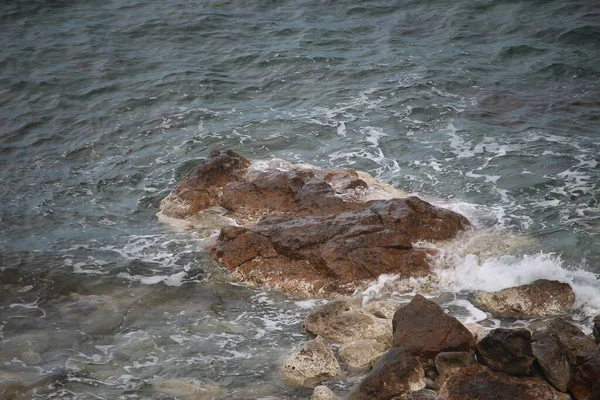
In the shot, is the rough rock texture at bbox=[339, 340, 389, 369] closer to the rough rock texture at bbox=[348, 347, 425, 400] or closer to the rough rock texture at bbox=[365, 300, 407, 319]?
the rough rock texture at bbox=[348, 347, 425, 400]

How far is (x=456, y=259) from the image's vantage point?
A: 1025cm

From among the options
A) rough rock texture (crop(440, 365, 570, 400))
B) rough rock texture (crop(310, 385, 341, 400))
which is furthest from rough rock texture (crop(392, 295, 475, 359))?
rough rock texture (crop(310, 385, 341, 400))

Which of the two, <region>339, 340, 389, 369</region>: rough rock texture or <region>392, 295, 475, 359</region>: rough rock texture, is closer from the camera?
<region>392, 295, 475, 359</region>: rough rock texture

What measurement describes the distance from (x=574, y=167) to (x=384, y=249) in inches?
197

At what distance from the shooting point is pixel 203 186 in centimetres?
1257

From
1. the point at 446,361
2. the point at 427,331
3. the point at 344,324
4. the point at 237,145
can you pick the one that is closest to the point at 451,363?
the point at 446,361

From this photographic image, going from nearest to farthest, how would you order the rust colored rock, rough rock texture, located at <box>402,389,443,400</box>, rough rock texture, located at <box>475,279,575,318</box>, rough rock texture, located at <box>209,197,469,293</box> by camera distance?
rough rock texture, located at <box>402,389,443,400</box>, rough rock texture, located at <box>475,279,575,318</box>, rough rock texture, located at <box>209,197,469,293</box>, the rust colored rock

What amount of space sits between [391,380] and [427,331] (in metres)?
0.95

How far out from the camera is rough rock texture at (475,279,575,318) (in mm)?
9047

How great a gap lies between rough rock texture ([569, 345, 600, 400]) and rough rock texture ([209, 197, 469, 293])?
10.3ft

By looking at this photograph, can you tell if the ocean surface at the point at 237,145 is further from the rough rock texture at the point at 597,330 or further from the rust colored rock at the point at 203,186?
the rough rock texture at the point at 597,330

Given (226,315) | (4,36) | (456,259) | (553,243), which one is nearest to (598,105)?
(553,243)

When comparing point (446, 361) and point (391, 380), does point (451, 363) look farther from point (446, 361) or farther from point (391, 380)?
point (391, 380)

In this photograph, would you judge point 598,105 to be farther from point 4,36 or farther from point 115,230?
point 4,36
